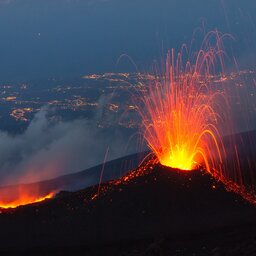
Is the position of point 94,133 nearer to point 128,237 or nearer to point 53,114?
point 53,114

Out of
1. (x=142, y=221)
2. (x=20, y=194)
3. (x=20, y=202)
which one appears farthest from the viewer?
(x=20, y=194)

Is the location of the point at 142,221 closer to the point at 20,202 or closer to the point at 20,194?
the point at 20,202

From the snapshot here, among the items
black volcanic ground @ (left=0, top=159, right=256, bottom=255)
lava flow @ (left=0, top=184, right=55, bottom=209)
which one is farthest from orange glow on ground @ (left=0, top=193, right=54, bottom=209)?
black volcanic ground @ (left=0, top=159, right=256, bottom=255)

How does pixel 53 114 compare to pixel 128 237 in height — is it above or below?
above

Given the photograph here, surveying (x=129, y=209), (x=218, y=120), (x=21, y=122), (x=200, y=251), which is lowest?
(x=200, y=251)

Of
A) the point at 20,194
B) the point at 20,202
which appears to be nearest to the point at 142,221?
the point at 20,202

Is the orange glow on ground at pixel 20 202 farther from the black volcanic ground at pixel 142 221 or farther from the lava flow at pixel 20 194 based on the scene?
the black volcanic ground at pixel 142 221

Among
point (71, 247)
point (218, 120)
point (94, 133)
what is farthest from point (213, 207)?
point (94, 133)

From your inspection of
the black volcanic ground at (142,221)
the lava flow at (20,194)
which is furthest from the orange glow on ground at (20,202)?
the black volcanic ground at (142,221)
